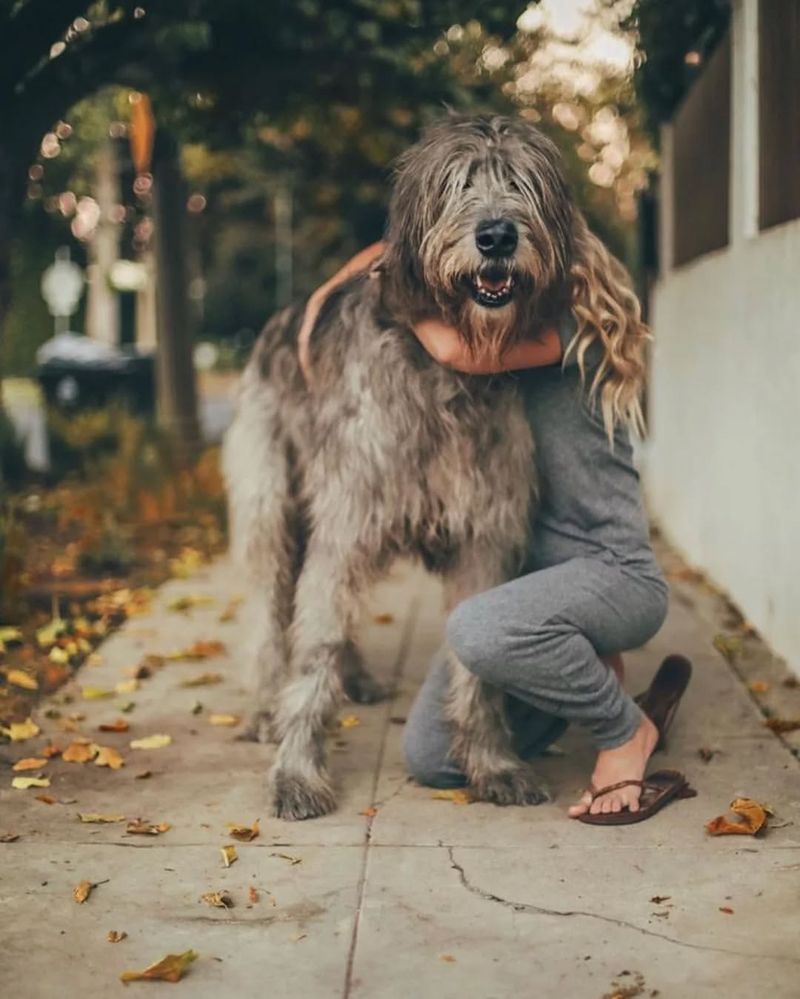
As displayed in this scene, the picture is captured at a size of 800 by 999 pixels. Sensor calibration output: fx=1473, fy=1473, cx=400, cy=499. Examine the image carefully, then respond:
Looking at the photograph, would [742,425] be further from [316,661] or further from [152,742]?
[152,742]

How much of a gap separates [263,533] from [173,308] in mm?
8304

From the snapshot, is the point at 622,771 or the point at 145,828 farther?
the point at 622,771

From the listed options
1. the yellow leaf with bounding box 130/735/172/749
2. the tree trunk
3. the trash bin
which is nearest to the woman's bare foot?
the yellow leaf with bounding box 130/735/172/749

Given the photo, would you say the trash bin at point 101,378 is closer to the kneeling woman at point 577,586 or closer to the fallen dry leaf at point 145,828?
the kneeling woman at point 577,586

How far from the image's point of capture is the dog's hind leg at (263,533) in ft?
16.4

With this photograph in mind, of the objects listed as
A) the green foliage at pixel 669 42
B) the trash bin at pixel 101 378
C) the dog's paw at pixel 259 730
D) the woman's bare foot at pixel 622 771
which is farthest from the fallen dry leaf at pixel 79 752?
the trash bin at pixel 101 378

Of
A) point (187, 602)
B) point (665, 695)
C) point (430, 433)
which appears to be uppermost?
point (430, 433)

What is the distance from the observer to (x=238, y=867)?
12.5 feet

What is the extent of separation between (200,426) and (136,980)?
414 inches

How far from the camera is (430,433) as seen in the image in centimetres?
425

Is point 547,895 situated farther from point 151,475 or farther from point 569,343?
point 151,475

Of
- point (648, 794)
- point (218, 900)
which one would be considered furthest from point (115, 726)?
point (648, 794)

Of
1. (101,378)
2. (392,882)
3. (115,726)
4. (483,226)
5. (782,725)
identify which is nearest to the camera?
(392,882)

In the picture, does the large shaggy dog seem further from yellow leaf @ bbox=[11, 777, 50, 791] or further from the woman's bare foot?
yellow leaf @ bbox=[11, 777, 50, 791]
